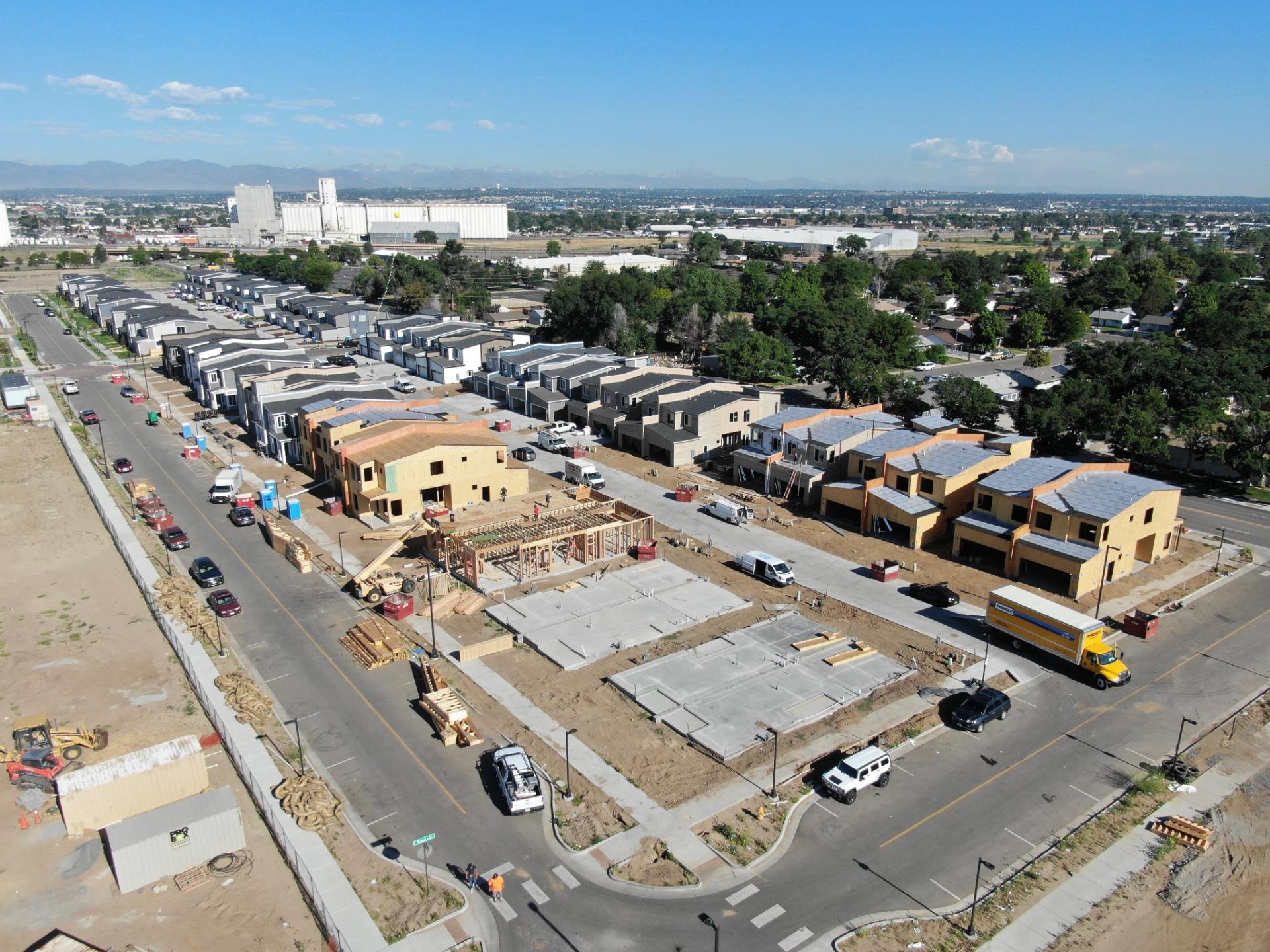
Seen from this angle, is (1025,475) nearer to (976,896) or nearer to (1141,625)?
(1141,625)

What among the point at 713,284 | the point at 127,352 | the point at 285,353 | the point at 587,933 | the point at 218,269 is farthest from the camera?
the point at 218,269

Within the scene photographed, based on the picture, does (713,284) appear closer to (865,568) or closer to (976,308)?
(976,308)

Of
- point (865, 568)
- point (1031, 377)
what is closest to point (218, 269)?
point (1031, 377)

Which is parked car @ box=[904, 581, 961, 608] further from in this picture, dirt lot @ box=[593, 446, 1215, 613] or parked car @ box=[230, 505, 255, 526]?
parked car @ box=[230, 505, 255, 526]

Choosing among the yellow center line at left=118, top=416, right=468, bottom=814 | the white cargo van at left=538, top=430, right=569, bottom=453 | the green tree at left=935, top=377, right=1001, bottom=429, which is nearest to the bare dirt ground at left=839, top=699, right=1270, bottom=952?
the yellow center line at left=118, top=416, right=468, bottom=814

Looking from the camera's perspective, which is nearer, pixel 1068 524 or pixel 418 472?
pixel 1068 524

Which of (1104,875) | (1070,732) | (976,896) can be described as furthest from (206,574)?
(1104,875)

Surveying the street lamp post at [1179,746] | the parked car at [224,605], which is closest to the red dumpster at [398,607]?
the parked car at [224,605]
